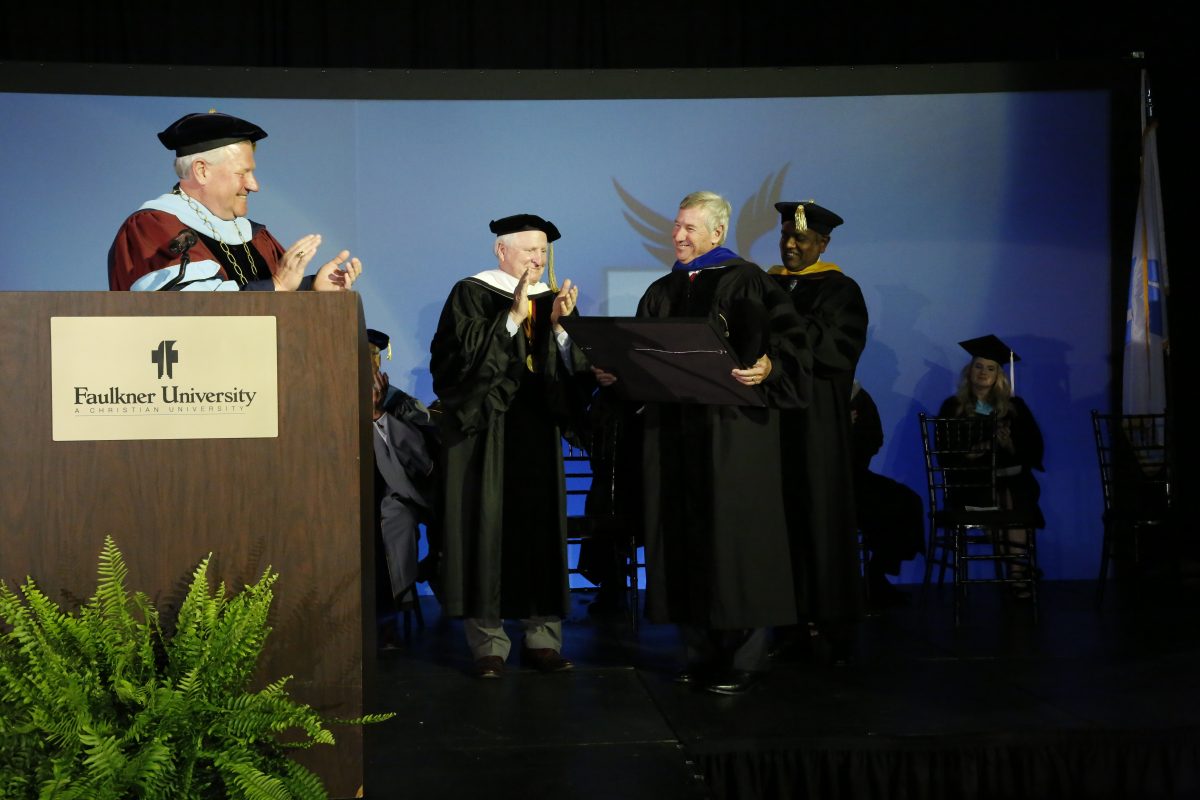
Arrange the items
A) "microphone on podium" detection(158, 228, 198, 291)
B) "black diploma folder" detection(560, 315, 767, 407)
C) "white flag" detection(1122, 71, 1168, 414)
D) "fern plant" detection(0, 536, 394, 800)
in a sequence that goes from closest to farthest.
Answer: "fern plant" detection(0, 536, 394, 800) → "microphone on podium" detection(158, 228, 198, 291) → "black diploma folder" detection(560, 315, 767, 407) → "white flag" detection(1122, 71, 1168, 414)

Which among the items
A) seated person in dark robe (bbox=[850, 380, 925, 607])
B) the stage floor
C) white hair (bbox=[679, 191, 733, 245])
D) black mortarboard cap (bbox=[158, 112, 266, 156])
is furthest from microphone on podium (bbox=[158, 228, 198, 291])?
seated person in dark robe (bbox=[850, 380, 925, 607])

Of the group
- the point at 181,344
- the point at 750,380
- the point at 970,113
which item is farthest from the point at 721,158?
the point at 181,344

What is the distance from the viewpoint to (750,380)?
367 cm

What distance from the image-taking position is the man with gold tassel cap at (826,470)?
4164 mm

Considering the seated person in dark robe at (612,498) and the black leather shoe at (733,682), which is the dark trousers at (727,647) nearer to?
the black leather shoe at (733,682)

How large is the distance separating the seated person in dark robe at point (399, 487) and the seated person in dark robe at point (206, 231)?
232 centimetres

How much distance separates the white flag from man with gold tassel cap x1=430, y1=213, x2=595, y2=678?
423cm

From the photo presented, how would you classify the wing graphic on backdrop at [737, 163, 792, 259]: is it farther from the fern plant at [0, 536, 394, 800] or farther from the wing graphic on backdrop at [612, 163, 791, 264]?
the fern plant at [0, 536, 394, 800]

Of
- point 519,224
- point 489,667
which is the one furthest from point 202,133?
point 489,667

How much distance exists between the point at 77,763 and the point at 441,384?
267 cm

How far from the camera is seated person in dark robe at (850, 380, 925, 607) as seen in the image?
607 cm

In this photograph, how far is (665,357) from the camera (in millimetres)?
3555

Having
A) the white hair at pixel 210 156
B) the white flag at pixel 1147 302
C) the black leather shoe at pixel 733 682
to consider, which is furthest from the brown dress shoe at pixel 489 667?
the white flag at pixel 1147 302

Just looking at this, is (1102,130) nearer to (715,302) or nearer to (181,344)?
(715,302)
